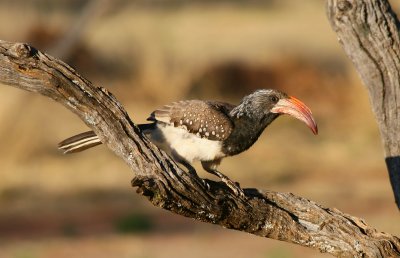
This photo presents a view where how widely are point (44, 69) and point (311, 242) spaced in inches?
73.7

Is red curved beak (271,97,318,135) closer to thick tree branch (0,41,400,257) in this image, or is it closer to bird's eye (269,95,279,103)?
bird's eye (269,95,279,103)

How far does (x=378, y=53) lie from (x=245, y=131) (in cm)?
93

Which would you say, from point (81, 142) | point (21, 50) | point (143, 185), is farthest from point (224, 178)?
point (21, 50)

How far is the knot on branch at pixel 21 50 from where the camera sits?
5.55 metres

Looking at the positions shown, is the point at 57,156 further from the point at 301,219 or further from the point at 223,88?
the point at 301,219

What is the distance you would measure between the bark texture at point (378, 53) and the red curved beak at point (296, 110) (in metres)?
0.44

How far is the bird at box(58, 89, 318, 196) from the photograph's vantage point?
686 centimetres

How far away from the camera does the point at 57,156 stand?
686 inches

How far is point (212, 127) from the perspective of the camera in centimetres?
711

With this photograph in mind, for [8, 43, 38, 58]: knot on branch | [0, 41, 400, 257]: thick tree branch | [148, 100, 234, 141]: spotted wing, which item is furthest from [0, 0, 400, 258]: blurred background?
[8, 43, 38, 58]: knot on branch

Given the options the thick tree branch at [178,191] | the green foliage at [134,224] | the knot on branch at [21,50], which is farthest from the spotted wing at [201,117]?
the green foliage at [134,224]

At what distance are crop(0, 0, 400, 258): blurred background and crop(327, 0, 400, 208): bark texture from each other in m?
1.33

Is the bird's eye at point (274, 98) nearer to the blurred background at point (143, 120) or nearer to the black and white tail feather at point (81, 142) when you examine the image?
the black and white tail feather at point (81, 142)

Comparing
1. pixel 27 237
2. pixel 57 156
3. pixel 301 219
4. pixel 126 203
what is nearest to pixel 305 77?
pixel 57 156
